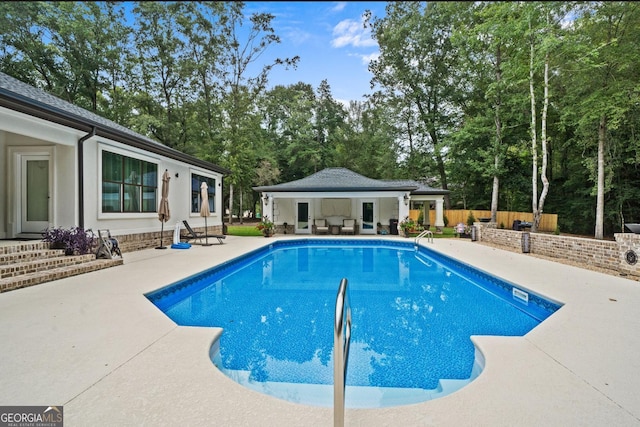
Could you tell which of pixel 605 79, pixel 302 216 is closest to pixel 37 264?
pixel 302 216

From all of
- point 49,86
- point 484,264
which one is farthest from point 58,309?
point 49,86

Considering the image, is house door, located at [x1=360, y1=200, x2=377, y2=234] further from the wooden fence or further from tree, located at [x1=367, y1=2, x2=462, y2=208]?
tree, located at [x1=367, y1=2, x2=462, y2=208]

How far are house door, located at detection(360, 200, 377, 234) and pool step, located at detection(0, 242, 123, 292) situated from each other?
42.6 ft

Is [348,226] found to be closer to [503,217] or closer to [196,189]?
[196,189]

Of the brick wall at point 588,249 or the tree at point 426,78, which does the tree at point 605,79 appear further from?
the tree at point 426,78

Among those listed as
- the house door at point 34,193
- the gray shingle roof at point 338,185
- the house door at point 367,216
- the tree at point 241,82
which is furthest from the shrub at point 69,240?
the tree at point 241,82

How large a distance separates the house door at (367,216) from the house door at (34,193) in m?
13.6

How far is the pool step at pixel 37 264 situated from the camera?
214 inches

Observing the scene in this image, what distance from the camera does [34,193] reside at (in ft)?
26.9

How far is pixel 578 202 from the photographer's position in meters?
18.6

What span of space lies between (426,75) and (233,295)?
23.2 m

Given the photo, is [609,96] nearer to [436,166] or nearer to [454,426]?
[436,166]

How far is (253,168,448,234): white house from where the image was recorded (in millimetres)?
16609

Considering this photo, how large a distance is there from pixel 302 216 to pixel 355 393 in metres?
15.6
